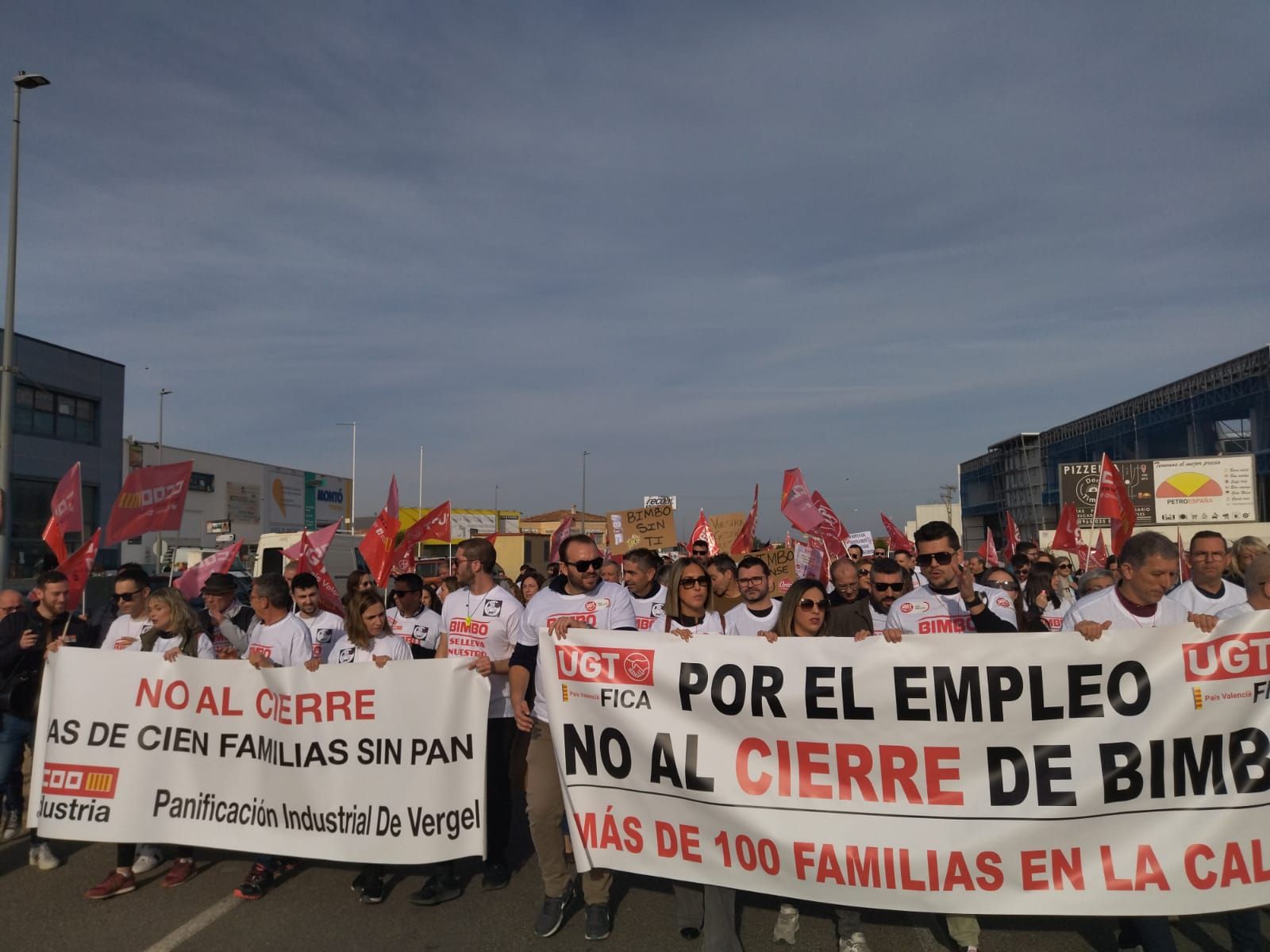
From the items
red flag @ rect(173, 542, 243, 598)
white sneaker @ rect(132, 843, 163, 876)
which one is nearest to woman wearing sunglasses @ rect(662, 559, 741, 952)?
white sneaker @ rect(132, 843, 163, 876)

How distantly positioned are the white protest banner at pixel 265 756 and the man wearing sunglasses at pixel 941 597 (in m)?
2.35

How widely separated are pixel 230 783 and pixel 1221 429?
2359 inches

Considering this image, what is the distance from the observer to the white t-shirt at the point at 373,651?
553 cm

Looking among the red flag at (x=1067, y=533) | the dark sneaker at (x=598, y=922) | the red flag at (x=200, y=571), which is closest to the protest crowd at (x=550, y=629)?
the dark sneaker at (x=598, y=922)

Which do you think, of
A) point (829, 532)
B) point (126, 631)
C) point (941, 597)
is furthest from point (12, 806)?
point (829, 532)

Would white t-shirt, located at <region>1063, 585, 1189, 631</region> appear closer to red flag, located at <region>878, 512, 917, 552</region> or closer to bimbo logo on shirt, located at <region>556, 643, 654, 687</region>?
bimbo logo on shirt, located at <region>556, 643, 654, 687</region>

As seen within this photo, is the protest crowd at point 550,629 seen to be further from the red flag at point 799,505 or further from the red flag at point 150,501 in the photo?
the red flag at point 799,505

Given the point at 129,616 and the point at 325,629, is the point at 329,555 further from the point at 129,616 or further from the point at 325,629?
the point at 129,616

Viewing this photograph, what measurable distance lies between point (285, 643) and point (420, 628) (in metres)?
1.63

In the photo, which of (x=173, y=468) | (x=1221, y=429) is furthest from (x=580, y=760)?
(x=1221, y=429)

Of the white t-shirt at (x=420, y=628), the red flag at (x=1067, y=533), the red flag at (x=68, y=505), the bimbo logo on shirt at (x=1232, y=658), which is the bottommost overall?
the white t-shirt at (x=420, y=628)

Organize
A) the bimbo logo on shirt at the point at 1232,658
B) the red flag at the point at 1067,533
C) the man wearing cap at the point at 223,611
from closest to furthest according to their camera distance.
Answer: the bimbo logo on shirt at the point at 1232,658 < the man wearing cap at the point at 223,611 < the red flag at the point at 1067,533

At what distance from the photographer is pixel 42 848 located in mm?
5539

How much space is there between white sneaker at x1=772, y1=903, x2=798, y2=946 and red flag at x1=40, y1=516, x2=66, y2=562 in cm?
751
